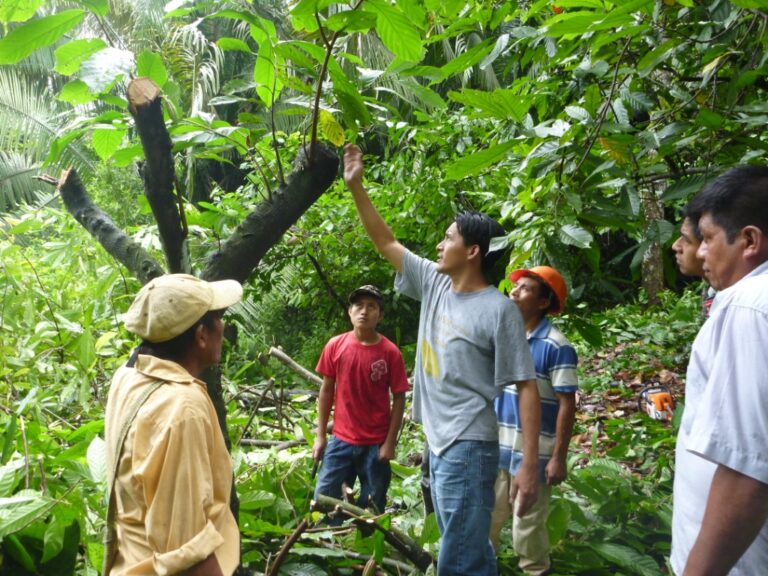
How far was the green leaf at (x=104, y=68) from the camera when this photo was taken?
1.48 m

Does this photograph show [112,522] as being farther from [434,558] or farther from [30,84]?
[30,84]

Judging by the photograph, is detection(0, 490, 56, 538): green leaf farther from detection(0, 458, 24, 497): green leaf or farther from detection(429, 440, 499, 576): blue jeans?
detection(429, 440, 499, 576): blue jeans

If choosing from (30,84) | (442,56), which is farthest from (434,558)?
(30,84)

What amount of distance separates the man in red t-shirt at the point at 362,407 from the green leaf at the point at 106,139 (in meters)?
2.22

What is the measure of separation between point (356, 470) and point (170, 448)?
2.52 meters

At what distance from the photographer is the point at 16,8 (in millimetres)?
1475

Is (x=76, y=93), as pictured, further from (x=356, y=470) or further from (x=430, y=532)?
(x=356, y=470)

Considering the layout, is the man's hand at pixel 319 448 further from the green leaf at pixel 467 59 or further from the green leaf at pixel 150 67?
the green leaf at pixel 150 67

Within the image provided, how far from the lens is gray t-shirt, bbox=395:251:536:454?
2.49 meters

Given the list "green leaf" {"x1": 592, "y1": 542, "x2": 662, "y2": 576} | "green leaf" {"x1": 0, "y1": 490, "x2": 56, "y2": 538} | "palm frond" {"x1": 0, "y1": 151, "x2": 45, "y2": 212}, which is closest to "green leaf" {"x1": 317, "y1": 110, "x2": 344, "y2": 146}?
"green leaf" {"x1": 0, "y1": 490, "x2": 56, "y2": 538}

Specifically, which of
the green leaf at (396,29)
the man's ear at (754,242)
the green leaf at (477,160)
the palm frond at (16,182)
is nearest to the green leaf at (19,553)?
the green leaf at (477,160)

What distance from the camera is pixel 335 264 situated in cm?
730

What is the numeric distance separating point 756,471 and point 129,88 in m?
1.66

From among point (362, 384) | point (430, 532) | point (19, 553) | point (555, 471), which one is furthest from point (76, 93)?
point (362, 384)
